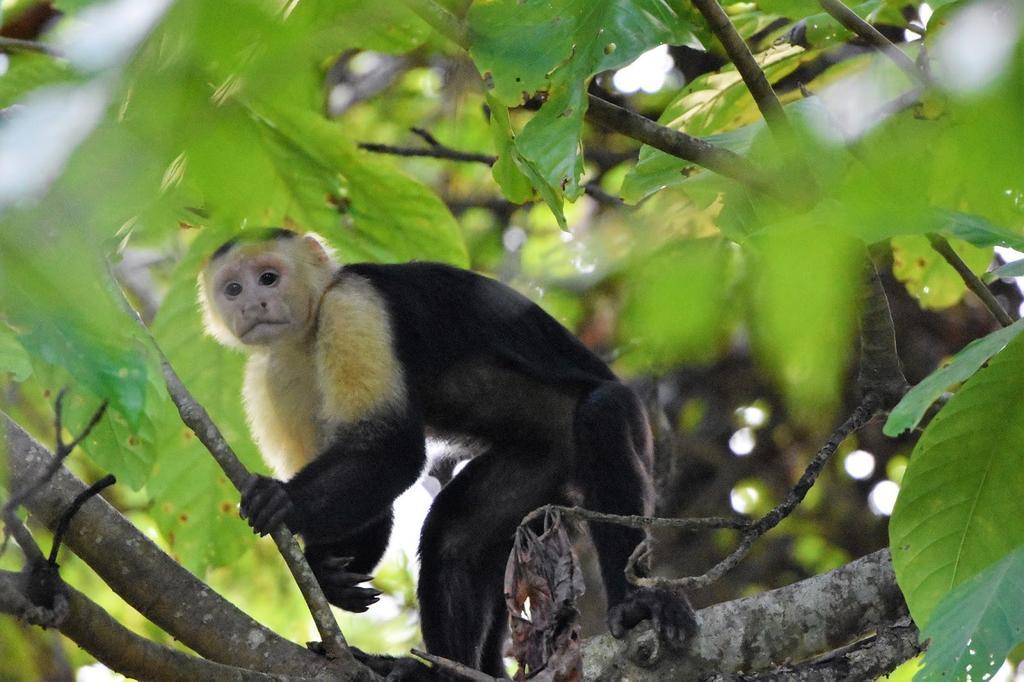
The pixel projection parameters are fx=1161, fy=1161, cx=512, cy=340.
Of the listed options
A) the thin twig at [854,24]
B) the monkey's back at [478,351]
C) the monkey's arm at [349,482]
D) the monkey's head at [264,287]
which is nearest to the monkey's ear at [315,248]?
the monkey's head at [264,287]

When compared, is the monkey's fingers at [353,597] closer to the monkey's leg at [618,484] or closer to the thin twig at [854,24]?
the monkey's leg at [618,484]

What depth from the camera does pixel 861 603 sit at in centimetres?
324

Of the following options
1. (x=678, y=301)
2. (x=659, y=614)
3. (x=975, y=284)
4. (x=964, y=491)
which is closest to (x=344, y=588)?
(x=659, y=614)

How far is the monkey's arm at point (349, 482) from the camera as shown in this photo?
3.55 metres

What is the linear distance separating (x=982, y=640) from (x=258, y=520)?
2288 millimetres

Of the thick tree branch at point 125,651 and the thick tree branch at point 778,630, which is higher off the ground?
the thick tree branch at point 125,651

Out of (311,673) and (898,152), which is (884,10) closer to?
(311,673)

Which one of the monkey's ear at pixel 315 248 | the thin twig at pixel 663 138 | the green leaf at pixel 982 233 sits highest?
the green leaf at pixel 982 233

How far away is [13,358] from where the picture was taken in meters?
2.31

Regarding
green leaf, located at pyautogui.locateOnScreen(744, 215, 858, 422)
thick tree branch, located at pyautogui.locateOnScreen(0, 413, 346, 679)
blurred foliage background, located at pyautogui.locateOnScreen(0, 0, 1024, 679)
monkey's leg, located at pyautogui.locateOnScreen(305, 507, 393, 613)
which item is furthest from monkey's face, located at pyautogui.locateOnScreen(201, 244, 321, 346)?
green leaf, located at pyautogui.locateOnScreen(744, 215, 858, 422)

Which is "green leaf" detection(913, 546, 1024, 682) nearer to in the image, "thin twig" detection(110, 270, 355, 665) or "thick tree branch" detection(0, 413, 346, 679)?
"thin twig" detection(110, 270, 355, 665)

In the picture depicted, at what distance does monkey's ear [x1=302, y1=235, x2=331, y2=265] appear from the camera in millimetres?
4488

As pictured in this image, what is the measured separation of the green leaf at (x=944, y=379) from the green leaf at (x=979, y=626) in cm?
24

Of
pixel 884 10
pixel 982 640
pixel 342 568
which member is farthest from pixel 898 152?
pixel 342 568
